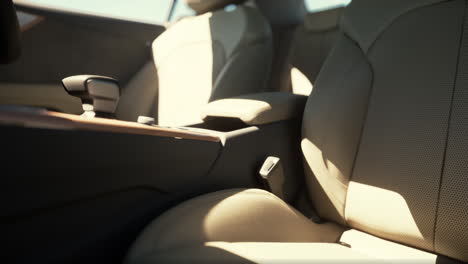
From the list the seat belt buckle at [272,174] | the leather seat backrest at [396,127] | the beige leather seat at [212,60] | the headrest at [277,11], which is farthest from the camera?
the headrest at [277,11]

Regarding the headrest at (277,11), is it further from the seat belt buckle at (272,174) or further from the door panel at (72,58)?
the seat belt buckle at (272,174)

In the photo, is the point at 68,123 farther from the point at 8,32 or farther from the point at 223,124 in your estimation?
the point at 223,124

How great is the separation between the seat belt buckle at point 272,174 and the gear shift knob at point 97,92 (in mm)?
463

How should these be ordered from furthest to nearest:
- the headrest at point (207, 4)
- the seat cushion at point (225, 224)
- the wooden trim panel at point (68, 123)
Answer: the headrest at point (207, 4) → the seat cushion at point (225, 224) → the wooden trim panel at point (68, 123)

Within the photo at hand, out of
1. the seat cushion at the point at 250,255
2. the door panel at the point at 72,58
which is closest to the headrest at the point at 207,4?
the door panel at the point at 72,58

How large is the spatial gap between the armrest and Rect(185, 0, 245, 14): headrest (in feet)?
2.82

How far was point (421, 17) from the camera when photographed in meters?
0.96

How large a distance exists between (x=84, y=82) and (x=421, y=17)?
869mm

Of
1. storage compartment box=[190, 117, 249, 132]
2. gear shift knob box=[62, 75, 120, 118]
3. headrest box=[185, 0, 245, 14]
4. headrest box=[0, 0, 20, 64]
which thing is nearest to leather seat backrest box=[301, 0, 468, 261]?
storage compartment box=[190, 117, 249, 132]

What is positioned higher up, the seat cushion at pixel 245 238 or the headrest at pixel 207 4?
the headrest at pixel 207 4

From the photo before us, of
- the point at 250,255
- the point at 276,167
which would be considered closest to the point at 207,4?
the point at 276,167

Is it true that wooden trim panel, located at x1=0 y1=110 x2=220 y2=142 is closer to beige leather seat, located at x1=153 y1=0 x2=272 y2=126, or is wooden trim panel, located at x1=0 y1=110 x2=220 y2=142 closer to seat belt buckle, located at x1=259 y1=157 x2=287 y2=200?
seat belt buckle, located at x1=259 y1=157 x2=287 y2=200

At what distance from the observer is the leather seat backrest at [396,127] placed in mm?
830

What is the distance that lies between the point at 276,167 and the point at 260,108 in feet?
0.61
